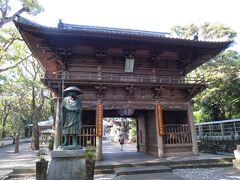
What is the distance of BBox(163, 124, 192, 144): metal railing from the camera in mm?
13594

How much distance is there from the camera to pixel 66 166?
6.98 m

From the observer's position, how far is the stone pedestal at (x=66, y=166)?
6879 mm

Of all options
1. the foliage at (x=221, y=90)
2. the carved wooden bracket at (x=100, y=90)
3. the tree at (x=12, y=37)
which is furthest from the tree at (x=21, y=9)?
the foliage at (x=221, y=90)

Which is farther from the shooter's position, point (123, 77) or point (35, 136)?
point (35, 136)

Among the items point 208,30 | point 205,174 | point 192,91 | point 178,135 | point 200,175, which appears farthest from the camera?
point 208,30

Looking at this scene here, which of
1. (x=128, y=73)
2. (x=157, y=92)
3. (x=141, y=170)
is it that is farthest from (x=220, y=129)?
(x=141, y=170)

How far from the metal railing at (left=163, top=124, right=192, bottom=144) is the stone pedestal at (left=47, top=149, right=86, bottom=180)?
Result: 7.53 meters

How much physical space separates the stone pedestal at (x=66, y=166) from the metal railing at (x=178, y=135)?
753 centimetres

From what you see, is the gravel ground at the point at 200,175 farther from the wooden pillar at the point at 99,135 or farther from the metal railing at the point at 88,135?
the metal railing at the point at 88,135

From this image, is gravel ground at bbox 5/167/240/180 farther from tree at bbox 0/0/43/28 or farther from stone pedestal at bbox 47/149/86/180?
tree at bbox 0/0/43/28

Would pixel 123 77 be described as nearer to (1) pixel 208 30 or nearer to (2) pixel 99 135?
Result: (2) pixel 99 135

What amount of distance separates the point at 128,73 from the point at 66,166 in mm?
8183

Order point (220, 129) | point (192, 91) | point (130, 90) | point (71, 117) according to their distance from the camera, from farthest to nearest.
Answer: point (220, 129) → point (192, 91) → point (130, 90) → point (71, 117)

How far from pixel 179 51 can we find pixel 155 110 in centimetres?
416
